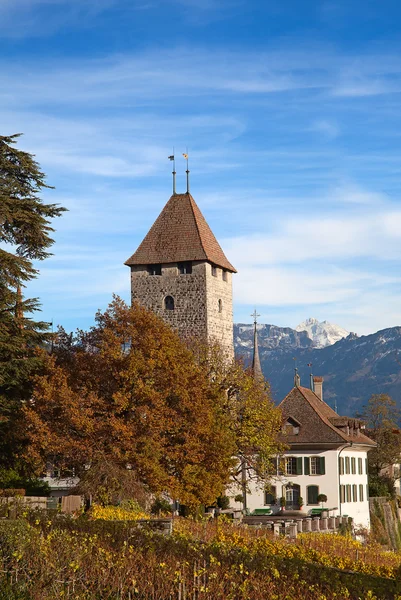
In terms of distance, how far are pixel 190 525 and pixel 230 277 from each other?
4927 cm

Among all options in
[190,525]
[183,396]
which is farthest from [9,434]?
[190,525]

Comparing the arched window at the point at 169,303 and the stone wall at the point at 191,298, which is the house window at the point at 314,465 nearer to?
the stone wall at the point at 191,298

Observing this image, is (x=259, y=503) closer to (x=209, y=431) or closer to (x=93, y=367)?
(x=209, y=431)

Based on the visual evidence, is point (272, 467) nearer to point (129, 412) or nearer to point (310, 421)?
point (310, 421)

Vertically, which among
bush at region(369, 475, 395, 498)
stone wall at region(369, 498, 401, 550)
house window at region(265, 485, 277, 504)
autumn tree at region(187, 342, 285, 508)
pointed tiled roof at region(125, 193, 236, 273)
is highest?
pointed tiled roof at region(125, 193, 236, 273)

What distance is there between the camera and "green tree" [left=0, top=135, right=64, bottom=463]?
122ft

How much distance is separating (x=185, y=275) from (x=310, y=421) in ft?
49.5

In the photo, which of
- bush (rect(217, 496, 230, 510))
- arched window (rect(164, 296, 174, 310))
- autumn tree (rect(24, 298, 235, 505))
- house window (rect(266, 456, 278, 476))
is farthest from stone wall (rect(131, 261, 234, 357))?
autumn tree (rect(24, 298, 235, 505))

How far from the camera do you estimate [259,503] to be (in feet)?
195

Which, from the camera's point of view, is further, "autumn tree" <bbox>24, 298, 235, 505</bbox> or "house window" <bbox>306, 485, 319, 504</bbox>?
"house window" <bbox>306, 485, 319, 504</bbox>

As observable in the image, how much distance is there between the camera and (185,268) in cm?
7125

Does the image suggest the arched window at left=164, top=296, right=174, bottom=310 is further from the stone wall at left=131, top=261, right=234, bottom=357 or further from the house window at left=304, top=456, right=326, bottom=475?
the house window at left=304, top=456, right=326, bottom=475

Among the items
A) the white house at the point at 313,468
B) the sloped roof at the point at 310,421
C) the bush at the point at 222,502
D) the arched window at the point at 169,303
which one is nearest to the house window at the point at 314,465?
the white house at the point at 313,468

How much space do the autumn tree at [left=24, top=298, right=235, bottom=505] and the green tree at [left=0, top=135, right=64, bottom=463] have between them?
86 cm
